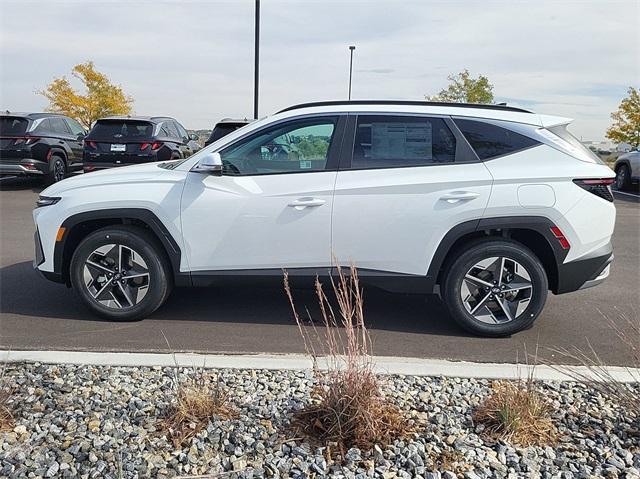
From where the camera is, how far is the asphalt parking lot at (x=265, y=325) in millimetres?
4363

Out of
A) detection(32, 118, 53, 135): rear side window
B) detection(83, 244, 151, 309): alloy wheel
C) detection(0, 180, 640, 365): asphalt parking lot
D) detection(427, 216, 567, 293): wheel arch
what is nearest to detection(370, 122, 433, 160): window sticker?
detection(427, 216, 567, 293): wheel arch

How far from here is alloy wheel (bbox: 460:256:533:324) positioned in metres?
4.49

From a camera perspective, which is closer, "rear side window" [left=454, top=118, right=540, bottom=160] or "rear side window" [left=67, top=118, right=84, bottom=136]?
"rear side window" [left=454, top=118, right=540, bottom=160]

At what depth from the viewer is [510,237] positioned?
4.58 m

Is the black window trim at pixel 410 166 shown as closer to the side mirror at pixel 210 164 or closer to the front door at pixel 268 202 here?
the front door at pixel 268 202

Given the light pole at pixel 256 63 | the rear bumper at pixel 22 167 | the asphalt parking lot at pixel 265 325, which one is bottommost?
the asphalt parking lot at pixel 265 325

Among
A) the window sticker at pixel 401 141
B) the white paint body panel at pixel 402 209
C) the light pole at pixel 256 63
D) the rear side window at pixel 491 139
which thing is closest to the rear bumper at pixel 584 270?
the white paint body panel at pixel 402 209

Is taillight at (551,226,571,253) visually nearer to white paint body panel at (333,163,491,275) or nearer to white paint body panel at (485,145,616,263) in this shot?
white paint body panel at (485,145,616,263)

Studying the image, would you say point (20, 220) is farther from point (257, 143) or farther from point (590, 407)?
point (590, 407)

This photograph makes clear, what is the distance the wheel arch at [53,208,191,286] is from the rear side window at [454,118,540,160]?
254 cm

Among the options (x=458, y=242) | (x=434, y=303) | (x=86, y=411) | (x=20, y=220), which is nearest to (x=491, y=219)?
(x=458, y=242)

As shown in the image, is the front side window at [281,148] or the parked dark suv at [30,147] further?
the parked dark suv at [30,147]

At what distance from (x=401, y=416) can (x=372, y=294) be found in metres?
2.83

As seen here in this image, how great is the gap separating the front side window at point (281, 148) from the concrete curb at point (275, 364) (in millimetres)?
1579
